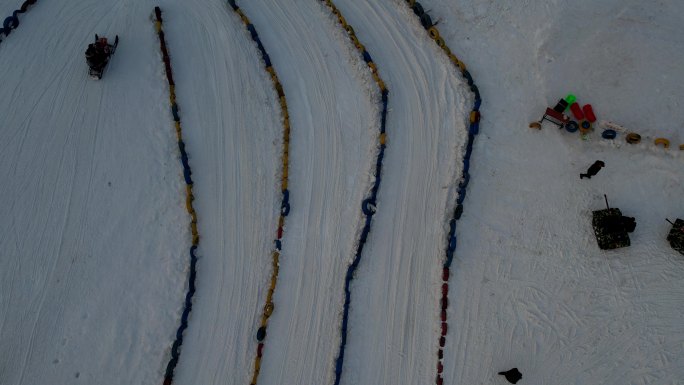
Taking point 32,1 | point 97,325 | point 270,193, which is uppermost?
point 32,1

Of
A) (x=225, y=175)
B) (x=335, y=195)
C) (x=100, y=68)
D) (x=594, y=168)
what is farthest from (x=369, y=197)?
(x=100, y=68)

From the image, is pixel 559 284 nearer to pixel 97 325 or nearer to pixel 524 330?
pixel 524 330

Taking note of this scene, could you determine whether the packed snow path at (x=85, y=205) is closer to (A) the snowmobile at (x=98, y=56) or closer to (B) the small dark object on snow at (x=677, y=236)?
(A) the snowmobile at (x=98, y=56)

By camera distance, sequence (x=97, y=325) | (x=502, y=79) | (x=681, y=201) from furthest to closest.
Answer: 1. (x=502, y=79)
2. (x=681, y=201)
3. (x=97, y=325)

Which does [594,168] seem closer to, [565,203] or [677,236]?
[565,203]

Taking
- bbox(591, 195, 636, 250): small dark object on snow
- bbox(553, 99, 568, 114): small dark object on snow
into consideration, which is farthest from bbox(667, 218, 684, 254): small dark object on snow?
bbox(553, 99, 568, 114): small dark object on snow

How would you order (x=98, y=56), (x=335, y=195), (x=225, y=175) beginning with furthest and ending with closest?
(x=98, y=56) → (x=225, y=175) → (x=335, y=195)

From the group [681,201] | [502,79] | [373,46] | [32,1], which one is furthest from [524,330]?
[32,1]
